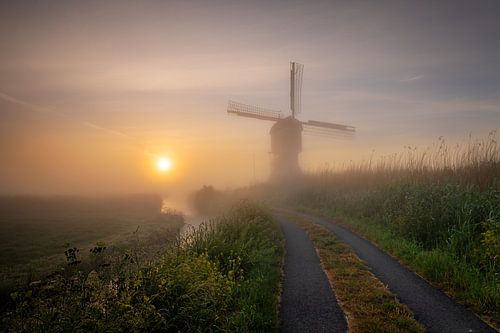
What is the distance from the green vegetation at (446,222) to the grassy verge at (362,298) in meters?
1.64

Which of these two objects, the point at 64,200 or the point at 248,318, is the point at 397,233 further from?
the point at 64,200

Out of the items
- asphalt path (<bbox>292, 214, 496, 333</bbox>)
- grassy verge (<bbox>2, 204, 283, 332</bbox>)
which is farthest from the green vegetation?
grassy verge (<bbox>2, 204, 283, 332</bbox>)

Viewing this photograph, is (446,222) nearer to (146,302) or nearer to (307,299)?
(307,299)

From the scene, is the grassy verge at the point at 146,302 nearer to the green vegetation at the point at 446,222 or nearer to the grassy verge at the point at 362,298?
the grassy verge at the point at 362,298

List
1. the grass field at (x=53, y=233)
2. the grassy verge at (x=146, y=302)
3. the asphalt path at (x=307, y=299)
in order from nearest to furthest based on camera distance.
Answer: the grassy verge at (x=146, y=302), the asphalt path at (x=307, y=299), the grass field at (x=53, y=233)

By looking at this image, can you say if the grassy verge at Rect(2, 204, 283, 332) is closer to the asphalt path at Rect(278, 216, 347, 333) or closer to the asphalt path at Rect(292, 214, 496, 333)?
the asphalt path at Rect(278, 216, 347, 333)

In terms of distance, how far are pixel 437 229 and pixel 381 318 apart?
6.96 metres

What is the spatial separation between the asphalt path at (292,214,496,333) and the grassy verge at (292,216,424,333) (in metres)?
0.27

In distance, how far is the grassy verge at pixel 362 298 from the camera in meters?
6.12

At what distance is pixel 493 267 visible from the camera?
801 centimetres

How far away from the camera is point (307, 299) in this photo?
767cm

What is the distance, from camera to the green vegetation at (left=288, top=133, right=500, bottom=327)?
792 centimetres

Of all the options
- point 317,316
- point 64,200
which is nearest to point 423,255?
point 317,316

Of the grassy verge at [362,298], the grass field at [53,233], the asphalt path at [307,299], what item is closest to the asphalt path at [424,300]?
the grassy verge at [362,298]
